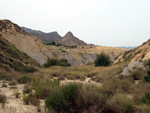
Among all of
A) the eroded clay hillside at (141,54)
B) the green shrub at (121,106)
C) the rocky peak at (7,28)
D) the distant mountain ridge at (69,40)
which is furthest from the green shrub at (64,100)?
the distant mountain ridge at (69,40)

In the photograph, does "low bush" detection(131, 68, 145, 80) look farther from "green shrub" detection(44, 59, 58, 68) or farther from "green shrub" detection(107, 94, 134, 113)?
"green shrub" detection(44, 59, 58, 68)

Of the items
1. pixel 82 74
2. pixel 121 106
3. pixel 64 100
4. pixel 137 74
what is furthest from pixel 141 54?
pixel 64 100

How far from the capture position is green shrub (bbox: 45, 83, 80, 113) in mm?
4637

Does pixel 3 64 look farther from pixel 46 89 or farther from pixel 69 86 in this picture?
pixel 69 86

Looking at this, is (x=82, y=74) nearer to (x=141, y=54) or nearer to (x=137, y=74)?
(x=137, y=74)

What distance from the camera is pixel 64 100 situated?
15.0ft

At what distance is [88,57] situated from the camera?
57.0m

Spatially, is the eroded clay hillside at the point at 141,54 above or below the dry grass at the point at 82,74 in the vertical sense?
above

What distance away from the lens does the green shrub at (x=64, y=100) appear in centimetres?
464

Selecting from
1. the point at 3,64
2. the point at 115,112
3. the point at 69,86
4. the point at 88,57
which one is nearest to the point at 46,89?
the point at 69,86

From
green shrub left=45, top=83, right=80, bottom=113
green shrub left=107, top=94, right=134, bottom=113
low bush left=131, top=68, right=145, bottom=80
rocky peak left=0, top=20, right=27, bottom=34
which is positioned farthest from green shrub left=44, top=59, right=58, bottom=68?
green shrub left=107, top=94, right=134, bottom=113

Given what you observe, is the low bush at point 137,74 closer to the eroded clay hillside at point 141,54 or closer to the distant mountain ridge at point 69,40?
the eroded clay hillside at point 141,54

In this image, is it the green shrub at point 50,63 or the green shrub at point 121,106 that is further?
the green shrub at point 50,63

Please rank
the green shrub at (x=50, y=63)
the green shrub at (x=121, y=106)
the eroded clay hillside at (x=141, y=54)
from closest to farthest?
the green shrub at (x=121, y=106) → the eroded clay hillside at (x=141, y=54) → the green shrub at (x=50, y=63)
